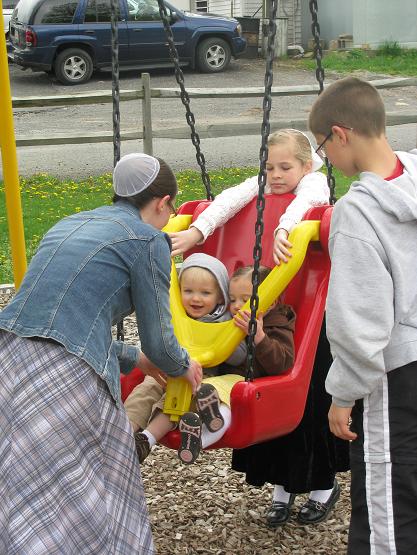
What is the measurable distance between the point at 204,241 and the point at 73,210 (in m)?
5.10

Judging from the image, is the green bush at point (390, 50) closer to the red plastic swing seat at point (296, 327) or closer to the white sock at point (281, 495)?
the red plastic swing seat at point (296, 327)

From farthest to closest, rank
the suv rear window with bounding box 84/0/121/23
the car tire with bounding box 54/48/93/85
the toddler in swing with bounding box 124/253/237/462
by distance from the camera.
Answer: the car tire with bounding box 54/48/93/85
the suv rear window with bounding box 84/0/121/23
the toddler in swing with bounding box 124/253/237/462

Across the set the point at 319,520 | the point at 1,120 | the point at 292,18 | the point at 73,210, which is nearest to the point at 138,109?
the point at 73,210

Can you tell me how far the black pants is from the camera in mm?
2250

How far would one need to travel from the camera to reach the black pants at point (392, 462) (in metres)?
2.25

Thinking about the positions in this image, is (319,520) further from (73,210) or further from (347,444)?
(73,210)

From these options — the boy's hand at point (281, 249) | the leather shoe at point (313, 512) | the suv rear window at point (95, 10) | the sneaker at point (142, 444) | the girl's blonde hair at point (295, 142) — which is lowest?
the leather shoe at point (313, 512)

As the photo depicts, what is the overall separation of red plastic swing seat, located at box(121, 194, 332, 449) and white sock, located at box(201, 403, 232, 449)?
0.02 m

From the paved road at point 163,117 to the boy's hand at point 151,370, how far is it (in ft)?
26.2

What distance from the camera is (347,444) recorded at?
11.4 feet

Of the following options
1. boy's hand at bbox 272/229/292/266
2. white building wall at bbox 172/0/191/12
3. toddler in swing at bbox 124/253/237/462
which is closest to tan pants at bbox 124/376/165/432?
toddler in swing at bbox 124/253/237/462

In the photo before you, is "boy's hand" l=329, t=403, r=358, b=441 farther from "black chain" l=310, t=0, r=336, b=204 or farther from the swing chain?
the swing chain

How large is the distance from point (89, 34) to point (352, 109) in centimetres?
1472

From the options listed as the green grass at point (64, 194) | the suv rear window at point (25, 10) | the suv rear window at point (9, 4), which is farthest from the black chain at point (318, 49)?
the suv rear window at point (9, 4)
